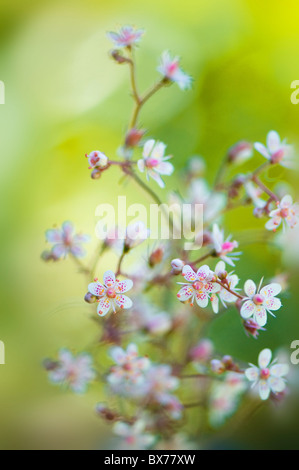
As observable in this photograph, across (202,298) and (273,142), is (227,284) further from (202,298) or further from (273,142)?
(273,142)

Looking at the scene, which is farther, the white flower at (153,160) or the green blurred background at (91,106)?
the green blurred background at (91,106)

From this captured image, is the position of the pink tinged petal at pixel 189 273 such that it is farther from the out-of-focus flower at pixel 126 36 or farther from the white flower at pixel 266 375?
the out-of-focus flower at pixel 126 36

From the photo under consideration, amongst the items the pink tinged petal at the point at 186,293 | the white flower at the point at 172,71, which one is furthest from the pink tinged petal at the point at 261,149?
the pink tinged petal at the point at 186,293

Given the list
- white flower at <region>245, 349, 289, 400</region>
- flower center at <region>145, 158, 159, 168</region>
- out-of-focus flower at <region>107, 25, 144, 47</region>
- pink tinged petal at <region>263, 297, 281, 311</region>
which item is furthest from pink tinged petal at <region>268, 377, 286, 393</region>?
out-of-focus flower at <region>107, 25, 144, 47</region>

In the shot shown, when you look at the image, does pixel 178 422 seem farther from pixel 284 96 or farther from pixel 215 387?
pixel 284 96

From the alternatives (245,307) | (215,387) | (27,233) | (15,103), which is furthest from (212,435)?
(15,103)

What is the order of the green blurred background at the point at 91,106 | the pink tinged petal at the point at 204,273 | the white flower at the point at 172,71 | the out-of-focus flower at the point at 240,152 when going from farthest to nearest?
the green blurred background at the point at 91,106, the out-of-focus flower at the point at 240,152, the white flower at the point at 172,71, the pink tinged petal at the point at 204,273
